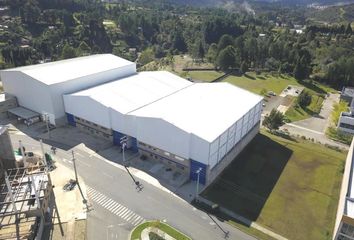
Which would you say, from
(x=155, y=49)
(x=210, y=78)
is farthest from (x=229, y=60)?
(x=155, y=49)

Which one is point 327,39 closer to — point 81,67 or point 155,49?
point 155,49

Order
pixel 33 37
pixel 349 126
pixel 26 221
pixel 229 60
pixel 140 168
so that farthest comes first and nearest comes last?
pixel 33 37 < pixel 229 60 < pixel 349 126 < pixel 140 168 < pixel 26 221

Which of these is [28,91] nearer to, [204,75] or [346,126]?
[204,75]

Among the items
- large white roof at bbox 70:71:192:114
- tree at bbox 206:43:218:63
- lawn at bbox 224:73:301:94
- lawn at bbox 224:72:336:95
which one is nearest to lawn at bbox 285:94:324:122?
lawn at bbox 224:72:336:95

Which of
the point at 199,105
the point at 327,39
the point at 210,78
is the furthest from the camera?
the point at 327,39

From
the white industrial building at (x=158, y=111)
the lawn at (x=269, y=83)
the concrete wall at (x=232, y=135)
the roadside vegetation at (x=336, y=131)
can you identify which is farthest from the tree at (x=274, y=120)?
the lawn at (x=269, y=83)

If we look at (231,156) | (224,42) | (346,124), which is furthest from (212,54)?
(231,156)
